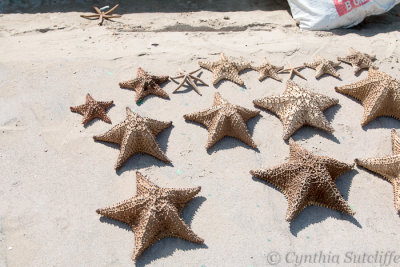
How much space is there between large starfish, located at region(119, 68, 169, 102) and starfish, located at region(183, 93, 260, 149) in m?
0.96

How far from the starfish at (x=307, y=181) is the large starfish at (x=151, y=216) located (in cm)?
127

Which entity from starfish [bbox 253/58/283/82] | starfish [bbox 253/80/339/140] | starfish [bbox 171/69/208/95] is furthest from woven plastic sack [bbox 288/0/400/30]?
starfish [bbox 171/69/208/95]

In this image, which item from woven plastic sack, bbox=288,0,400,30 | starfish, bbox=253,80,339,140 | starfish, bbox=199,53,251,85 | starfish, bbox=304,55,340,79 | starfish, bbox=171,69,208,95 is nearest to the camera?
starfish, bbox=253,80,339,140

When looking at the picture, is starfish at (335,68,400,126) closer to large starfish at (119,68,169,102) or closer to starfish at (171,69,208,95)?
starfish at (171,69,208,95)

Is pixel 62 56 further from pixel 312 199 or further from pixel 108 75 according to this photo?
pixel 312 199

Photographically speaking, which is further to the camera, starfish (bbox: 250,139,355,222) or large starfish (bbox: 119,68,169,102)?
large starfish (bbox: 119,68,169,102)

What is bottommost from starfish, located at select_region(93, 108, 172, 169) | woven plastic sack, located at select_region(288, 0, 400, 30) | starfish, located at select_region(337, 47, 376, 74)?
starfish, located at select_region(93, 108, 172, 169)

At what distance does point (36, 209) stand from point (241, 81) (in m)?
3.91

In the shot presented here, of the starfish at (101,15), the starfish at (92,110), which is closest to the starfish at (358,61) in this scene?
the starfish at (92,110)

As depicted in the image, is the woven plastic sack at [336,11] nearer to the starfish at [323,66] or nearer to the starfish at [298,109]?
the starfish at [323,66]

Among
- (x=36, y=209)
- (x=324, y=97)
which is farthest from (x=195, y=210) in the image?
(x=324, y=97)

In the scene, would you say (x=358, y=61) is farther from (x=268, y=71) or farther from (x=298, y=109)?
(x=298, y=109)

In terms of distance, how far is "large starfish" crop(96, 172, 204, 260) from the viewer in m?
3.97

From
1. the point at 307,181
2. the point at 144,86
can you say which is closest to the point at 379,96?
the point at 307,181
